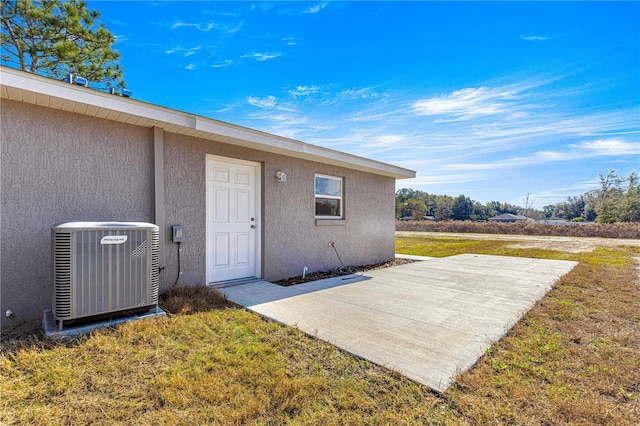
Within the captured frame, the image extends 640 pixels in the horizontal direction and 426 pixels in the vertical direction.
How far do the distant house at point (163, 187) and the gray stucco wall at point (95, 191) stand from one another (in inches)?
0.5

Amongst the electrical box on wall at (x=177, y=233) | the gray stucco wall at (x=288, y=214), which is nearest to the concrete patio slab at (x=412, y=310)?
the gray stucco wall at (x=288, y=214)

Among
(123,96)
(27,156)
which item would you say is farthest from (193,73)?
(27,156)

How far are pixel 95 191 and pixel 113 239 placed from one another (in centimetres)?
117

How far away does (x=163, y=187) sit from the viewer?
172 inches

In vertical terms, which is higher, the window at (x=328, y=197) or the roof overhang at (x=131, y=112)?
the roof overhang at (x=131, y=112)

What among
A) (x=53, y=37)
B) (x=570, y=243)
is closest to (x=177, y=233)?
(x=53, y=37)

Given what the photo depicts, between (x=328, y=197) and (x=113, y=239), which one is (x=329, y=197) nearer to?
(x=328, y=197)

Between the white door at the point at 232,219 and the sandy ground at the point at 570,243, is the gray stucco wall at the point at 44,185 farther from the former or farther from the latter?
the sandy ground at the point at 570,243

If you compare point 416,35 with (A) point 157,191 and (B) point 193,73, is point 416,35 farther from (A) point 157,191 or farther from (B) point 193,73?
(A) point 157,191

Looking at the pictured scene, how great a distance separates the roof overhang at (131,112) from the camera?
10.2 ft

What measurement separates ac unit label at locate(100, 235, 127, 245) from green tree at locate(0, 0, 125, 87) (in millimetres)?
8853

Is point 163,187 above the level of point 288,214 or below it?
above

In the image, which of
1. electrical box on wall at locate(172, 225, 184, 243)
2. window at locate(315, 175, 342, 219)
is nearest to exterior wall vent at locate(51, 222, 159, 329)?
electrical box on wall at locate(172, 225, 184, 243)

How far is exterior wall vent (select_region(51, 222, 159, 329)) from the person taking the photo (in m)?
2.87
